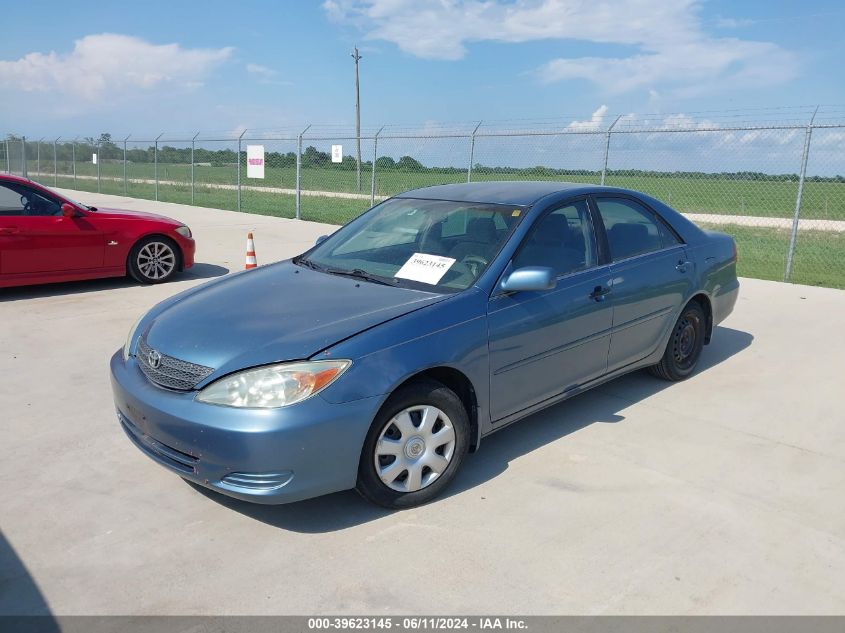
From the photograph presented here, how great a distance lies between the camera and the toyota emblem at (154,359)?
3.47m

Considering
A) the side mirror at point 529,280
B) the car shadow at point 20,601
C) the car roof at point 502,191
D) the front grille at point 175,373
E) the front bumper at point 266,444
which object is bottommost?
the car shadow at point 20,601

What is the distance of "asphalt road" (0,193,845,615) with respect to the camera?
2875mm

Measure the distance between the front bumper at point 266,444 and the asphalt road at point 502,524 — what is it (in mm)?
299

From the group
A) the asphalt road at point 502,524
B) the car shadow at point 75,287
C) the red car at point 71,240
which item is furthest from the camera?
the car shadow at point 75,287

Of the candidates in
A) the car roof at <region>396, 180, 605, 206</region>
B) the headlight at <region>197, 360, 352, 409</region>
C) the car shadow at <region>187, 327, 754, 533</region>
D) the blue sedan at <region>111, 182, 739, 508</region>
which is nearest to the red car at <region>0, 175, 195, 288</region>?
the blue sedan at <region>111, 182, 739, 508</region>

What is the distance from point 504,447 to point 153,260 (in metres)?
6.21

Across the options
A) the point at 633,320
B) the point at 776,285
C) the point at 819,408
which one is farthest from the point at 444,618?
the point at 776,285

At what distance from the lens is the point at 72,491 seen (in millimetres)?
3684

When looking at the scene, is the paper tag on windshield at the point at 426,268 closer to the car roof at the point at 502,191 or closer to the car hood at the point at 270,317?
the car hood at the point at 270,317

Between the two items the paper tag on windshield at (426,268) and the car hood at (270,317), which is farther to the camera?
the paper tag on windshield at (426,268)

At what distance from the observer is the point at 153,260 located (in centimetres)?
898

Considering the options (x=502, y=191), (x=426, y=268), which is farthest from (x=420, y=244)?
(x=502, y=191)

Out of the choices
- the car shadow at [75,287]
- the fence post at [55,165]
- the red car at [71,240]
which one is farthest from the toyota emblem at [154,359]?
the fence post at [55,165]

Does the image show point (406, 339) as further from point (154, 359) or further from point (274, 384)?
point (154, 359)
